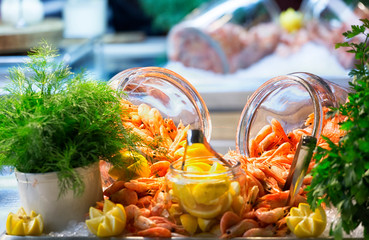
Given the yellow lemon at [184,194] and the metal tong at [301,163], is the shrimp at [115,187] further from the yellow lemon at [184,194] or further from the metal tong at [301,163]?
the metal tong at [301,163]

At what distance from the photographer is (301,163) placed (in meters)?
0.76

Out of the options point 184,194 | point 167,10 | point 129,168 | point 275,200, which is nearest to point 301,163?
point 275,200

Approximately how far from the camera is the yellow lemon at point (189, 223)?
2.38 ft

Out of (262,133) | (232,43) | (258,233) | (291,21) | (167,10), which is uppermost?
(167,10)

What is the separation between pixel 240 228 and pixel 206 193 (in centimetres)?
7

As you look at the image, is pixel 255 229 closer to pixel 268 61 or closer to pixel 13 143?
pixel 13 143

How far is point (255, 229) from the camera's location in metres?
0.72

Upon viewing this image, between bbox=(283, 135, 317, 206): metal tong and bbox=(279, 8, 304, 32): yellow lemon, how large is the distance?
6.96 ft

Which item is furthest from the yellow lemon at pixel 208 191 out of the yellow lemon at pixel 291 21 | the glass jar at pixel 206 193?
the yellow lemon at pixel 291 21

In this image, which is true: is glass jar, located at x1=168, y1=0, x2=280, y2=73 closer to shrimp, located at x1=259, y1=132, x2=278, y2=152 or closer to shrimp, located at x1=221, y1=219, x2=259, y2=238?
shrimp, located at x1=259, y1=132, x2=278, y2=152

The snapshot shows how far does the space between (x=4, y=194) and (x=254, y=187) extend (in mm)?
485

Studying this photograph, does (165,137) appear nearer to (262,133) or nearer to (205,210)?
(262,133)

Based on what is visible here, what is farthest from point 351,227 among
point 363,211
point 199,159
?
point 199,159

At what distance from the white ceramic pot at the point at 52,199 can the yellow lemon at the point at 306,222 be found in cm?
30
